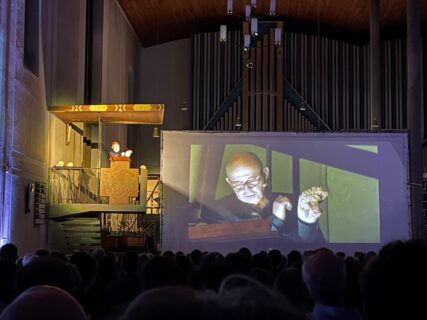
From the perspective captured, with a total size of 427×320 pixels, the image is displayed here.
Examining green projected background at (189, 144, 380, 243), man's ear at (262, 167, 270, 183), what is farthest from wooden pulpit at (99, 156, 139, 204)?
man's ear at (262, 167, 270, 183)

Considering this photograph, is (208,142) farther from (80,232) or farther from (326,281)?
(326,281)

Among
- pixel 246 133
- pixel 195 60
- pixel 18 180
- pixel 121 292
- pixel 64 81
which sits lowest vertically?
pixel 121 292

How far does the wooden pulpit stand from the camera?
560 inches

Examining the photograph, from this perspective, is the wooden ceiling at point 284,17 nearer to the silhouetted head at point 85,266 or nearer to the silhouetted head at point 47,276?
the silhouetted head at point 85,266

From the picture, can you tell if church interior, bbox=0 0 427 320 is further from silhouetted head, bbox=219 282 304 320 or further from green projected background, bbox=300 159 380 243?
silhouetted head, bbox=219 282 304 320

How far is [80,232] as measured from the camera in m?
15.6

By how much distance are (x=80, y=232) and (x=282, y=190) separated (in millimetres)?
4488

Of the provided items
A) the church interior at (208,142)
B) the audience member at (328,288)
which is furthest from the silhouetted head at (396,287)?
the church interior at (208,142)

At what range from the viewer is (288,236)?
14008mm

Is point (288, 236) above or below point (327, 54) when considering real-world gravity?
below

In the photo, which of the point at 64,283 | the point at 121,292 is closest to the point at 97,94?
the point at 121,292

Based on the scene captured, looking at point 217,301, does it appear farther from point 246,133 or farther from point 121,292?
point 246,133

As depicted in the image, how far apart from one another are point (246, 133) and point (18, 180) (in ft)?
14.6

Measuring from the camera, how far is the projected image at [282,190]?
14062 mm
